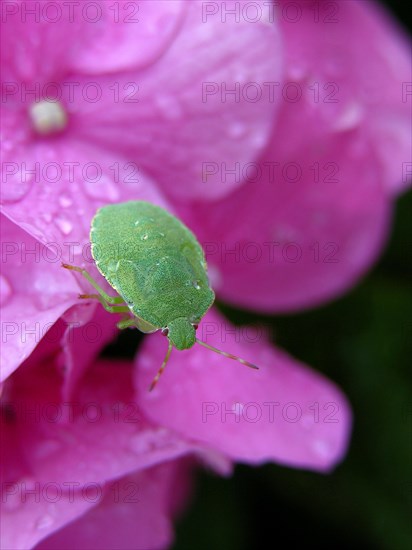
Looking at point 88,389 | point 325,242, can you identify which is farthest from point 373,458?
point 88,389

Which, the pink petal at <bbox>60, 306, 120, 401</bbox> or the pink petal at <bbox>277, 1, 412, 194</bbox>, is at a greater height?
the pink petal at <bbox>277, 1, 412, 194</bbox>

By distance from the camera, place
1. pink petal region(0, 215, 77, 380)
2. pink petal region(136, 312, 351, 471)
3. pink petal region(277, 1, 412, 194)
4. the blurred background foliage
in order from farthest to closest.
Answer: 1. the blurred background foliage
2. pink petal region(277, 1, 412, 194)
3. pink petal region(136, 312, 351, 471)
4. pink petal region(0, 215, 77, 380)

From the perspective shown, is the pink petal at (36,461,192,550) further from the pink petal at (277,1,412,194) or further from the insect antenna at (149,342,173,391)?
the pink petal at (277,1,412,194)

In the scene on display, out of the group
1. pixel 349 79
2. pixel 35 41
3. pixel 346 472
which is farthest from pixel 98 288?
pixel 346 472

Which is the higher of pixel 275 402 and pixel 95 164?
pixel 95 164

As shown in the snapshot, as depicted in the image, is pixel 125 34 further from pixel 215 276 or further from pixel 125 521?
pixel 125 521

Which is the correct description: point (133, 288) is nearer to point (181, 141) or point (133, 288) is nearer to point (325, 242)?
point (181, 141)

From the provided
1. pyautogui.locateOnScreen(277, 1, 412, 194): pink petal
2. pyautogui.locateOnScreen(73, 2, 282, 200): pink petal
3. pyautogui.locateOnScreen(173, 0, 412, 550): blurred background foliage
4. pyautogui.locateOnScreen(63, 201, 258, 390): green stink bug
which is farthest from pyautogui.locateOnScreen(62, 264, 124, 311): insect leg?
pyautogui.locateOnScreen(173, 0, 412, 550): blurred background foliage
